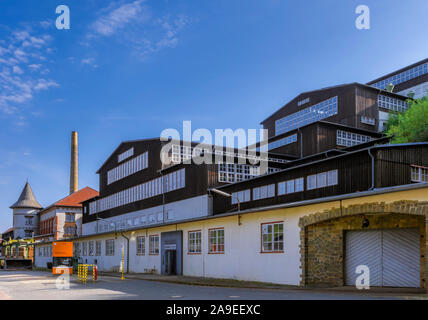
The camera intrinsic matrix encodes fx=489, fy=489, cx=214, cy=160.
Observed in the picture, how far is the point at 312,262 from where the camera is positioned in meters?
22.5

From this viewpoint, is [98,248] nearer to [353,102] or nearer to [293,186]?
[293,186]

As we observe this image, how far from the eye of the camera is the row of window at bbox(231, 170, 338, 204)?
2639 cm

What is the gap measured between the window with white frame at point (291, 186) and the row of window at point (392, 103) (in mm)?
22150

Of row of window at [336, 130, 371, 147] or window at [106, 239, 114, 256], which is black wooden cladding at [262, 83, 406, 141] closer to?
row of window at [336, 130, 371, 147]

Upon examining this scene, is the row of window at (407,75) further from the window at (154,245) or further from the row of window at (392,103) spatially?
the window at (154,245)

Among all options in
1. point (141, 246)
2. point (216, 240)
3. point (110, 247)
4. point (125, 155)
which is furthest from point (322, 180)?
point (125, 155)

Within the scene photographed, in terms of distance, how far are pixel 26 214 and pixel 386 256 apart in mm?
100459

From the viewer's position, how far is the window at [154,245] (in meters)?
38.5

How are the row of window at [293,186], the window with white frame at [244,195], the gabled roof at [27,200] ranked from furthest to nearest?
the gabled roof at [27,200]
the window with white frame at [244,195]
the row of window at [293,186]

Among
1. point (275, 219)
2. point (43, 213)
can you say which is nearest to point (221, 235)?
point (275, 219)


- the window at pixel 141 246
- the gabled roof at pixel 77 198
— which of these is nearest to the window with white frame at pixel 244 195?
the window at pixel 141 246

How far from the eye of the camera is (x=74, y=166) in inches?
3435
